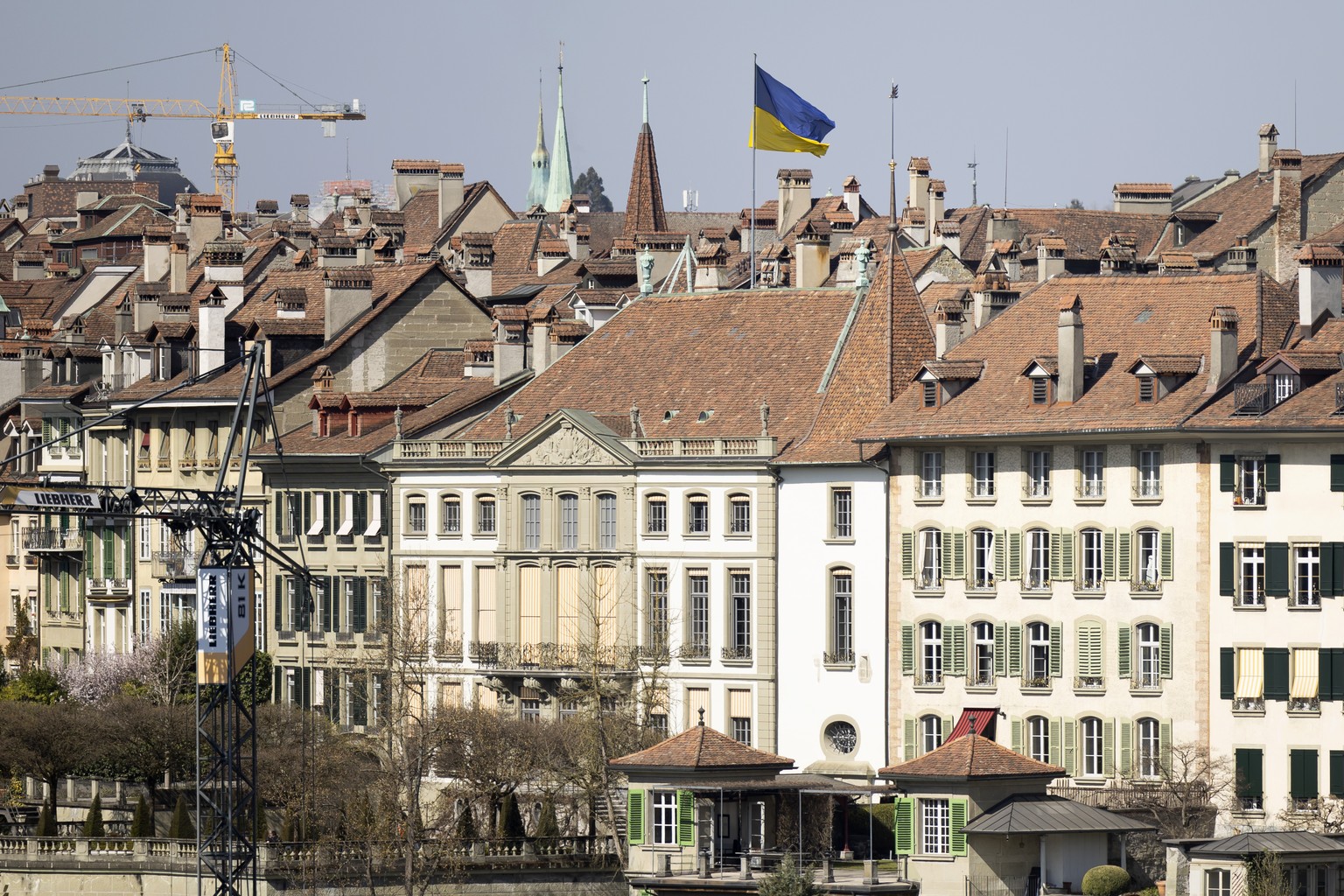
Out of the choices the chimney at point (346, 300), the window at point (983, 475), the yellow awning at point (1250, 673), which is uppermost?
the chimney at point (346, 300)

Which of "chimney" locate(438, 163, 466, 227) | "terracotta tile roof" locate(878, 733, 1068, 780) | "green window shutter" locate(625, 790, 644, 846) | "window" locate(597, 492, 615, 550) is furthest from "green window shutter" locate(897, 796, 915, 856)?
"chimney" locate(438, 163, 466, 227)

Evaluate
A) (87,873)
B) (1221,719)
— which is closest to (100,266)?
(87,873)

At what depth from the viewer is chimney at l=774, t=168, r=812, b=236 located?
531 ft

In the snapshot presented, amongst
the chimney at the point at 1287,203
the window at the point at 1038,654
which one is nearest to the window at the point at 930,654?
the window at the point at 1038,654

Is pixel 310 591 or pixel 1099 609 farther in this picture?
pixel 310 591

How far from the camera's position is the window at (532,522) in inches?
4441

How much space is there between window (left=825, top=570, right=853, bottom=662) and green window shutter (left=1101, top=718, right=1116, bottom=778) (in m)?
9.02

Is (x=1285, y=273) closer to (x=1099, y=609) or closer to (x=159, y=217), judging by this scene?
(x=1099, y=609)

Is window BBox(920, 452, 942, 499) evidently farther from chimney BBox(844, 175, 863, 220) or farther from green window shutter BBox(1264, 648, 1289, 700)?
chimney BBox(844, 175, 863, 220)

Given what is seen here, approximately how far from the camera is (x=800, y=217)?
161125mm

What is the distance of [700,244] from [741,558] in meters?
50.4

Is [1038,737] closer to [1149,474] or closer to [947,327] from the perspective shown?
Result: [1149,474]

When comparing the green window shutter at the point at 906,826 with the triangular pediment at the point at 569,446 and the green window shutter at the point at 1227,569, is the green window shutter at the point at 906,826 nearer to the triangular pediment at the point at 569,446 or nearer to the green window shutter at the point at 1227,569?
the green window shutter at the point at 1227,569

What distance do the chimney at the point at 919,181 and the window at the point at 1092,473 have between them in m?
61.7
